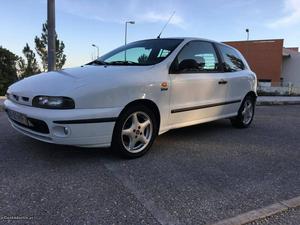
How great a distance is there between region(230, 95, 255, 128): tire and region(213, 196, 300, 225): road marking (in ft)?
10.6

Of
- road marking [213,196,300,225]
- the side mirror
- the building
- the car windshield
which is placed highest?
the building

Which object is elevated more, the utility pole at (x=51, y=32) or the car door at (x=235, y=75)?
the utility pole at (x=51, y=32)

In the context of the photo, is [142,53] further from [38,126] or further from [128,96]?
[38,126]

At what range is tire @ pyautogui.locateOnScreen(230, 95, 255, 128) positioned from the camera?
6152mm

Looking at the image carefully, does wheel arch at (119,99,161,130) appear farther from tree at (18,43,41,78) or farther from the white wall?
tree at (18,43,41,78)

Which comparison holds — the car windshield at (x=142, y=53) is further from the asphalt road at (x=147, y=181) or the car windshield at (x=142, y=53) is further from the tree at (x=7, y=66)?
the tree at (x=7, y=66)

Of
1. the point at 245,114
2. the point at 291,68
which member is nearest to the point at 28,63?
the point at 291,68

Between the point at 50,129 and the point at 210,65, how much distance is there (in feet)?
8.97

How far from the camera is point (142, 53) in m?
4.73

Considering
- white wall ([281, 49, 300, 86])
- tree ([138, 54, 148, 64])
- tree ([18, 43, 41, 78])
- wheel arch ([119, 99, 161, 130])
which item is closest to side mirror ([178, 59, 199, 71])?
tree ([138, 54, 148, 64])

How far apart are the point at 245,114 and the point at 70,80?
3.74m

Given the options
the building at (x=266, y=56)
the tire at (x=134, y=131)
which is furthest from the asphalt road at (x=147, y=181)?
the building at (x=266, y=56)

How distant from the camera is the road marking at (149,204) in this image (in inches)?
102

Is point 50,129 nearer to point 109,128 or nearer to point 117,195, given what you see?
point 109,128
